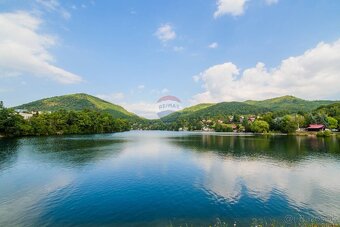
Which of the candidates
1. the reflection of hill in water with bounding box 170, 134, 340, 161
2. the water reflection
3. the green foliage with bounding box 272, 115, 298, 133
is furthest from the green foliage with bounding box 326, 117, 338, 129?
the water reflection

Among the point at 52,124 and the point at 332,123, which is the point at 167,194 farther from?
the point at 332,123

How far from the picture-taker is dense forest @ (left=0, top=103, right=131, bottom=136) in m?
103

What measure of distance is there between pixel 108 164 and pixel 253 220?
102 ft

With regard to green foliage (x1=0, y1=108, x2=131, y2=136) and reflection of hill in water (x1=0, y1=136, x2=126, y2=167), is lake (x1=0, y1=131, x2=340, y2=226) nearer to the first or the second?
reflection of hill in water (x1=0, y1=136, x2=126, y2=167)

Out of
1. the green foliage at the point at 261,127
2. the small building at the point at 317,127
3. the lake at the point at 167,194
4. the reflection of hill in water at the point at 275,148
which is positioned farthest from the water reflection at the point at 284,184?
the green foliage at the point at 261,127

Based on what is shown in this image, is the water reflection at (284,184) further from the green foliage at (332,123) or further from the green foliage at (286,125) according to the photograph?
the green foliage at (332,123)

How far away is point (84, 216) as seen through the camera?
743 inches

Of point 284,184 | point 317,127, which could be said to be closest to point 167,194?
point 284,184

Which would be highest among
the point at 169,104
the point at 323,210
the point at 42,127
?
the point at 169,104

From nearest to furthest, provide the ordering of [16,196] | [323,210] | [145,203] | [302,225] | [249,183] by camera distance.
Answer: [302,225] < [323,210] < [145,203] < [16,196] < [249,183]

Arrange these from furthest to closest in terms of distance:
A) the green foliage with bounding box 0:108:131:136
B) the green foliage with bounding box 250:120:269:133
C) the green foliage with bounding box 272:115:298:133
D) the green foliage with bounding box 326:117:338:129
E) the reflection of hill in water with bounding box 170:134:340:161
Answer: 1. the green foliage with bounding box 250:120:269:133
2. the green foliage with bounding box 326:117:338:129
3. the green foliage with bounding box 272:115:298:133
4. the green foliage with bounding box 0:108:131:136
5. the reflection of hill in water with bounding box 170:134:340:161

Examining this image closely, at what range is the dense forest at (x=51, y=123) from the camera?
A: 103031 millimetres

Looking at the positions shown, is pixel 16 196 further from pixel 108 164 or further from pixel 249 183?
pixel 249 183

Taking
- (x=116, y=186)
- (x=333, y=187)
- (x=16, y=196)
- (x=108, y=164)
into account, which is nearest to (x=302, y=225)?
(x=333, y=187)
